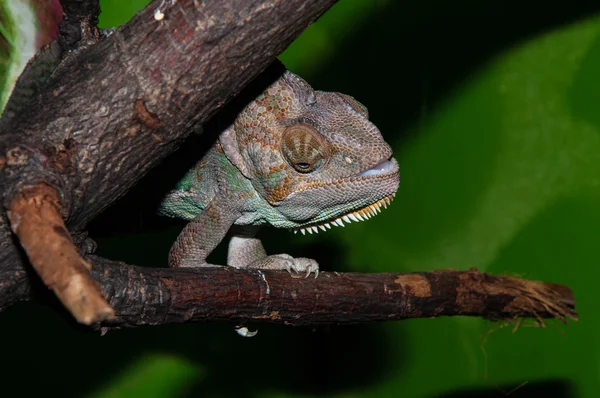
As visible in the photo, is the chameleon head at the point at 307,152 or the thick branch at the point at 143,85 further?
the chameleon head at the point at 307,152

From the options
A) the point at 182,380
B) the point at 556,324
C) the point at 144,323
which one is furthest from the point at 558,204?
the point at 144,323

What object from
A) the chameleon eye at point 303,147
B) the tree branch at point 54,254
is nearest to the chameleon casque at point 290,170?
the chameleon eye at point 303,147

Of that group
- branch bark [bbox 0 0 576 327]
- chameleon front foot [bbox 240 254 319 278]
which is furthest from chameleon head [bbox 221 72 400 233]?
branch bark [bbox 0 0 576 327]

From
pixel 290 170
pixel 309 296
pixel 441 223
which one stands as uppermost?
pixel 441 223

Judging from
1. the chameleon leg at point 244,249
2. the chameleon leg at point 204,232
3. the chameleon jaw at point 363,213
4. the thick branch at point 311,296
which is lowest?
the thick branch at point 311,296

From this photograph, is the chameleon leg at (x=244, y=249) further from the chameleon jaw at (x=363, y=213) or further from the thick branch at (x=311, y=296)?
the thick branch at (x=311, y=296)

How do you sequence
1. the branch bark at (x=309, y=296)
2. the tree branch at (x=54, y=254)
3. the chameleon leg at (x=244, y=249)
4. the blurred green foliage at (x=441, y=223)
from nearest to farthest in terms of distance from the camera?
the tree branch at (x=54, y=254) < the branch bark at (x=309, y=296) < the chameleon leg at (x=244, y=249) < the blurred green foliage at (x=441, y=223)

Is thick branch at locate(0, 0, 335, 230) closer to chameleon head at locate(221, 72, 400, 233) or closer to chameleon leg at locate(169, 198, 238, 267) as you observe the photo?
chameleon head at locate(221, 72, 400, 233)

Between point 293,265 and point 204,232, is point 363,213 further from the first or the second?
point 204,232

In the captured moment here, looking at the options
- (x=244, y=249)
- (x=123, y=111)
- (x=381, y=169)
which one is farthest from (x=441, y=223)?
(x=123, y=111)

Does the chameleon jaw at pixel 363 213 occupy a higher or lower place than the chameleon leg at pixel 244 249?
lower
